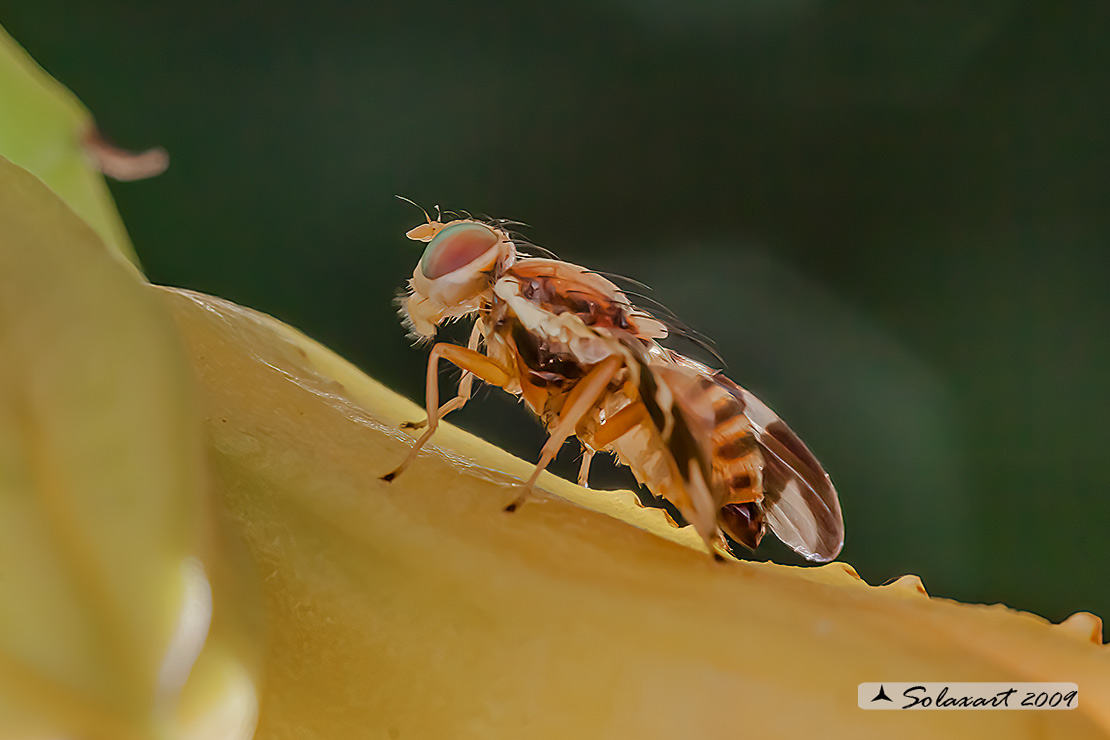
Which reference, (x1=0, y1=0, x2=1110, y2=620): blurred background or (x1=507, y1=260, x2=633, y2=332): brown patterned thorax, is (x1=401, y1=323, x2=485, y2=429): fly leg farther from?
(x1=0, y1=0, x2=1110, y2=620): blurred background

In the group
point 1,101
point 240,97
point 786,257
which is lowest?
point 786,257

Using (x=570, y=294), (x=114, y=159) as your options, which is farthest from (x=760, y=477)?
(x=114, y=159)

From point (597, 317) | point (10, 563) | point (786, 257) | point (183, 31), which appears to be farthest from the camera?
point (786, 257)

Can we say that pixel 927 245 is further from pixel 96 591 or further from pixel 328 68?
pixel 96 591

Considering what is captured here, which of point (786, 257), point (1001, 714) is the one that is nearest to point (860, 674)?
point (1001, 714)

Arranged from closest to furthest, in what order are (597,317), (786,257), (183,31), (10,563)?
(10,563)
(597,317)
(183,31)
(786,257)

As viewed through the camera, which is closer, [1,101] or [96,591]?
[96,591]

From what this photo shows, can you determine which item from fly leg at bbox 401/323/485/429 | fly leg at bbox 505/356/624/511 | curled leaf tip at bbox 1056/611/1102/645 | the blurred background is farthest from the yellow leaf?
the blurred background

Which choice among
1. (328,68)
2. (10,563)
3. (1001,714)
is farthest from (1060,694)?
(328,68)

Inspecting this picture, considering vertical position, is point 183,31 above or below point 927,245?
above
